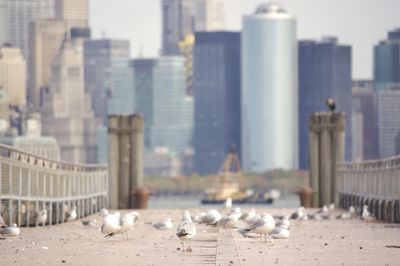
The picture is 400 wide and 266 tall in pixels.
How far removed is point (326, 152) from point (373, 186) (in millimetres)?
10308

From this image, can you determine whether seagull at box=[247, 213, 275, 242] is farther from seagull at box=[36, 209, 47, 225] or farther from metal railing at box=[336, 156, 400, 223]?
metal railing at box=[336, 156, 400, 223]

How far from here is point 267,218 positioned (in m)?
27.8

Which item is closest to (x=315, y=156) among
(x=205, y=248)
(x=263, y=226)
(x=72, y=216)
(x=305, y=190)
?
(x=305, y=190)

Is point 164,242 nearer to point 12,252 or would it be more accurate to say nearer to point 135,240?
point 135,240

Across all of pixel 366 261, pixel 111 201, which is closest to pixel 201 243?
pixel 366 261

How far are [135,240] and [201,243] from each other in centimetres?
166

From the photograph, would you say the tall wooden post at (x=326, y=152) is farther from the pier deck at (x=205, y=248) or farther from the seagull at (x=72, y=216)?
the pier deck at (x=205, y=248)

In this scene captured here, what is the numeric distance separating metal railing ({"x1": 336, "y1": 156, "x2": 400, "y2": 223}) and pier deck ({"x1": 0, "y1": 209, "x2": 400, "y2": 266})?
3.57 meters

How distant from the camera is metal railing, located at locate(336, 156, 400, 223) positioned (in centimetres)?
3647

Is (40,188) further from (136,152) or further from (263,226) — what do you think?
(136,152)

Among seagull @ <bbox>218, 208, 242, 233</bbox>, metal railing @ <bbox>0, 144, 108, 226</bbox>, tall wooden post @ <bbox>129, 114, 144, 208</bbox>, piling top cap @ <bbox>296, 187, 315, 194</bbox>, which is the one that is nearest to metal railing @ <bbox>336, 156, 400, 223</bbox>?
piling top cap @ <bbox>296, 187, 315, 194</bbox>

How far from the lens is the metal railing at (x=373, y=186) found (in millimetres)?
36469

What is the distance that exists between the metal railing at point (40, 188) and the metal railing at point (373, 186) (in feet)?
21.2

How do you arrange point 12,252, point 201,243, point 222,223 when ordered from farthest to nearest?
point 222,223 → point 201,243 → point 12,252
